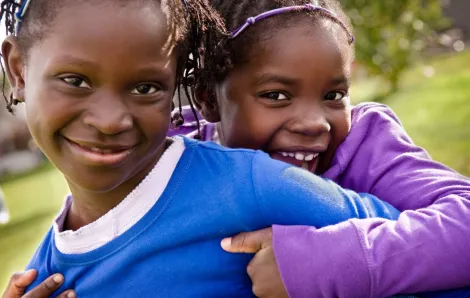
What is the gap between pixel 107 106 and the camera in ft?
6.71

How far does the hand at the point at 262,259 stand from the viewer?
7.20 ft

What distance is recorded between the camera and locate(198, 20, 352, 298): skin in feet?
8.46

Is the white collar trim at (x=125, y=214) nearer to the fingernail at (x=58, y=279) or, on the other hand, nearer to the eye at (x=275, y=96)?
the fingernail at (x=58, y=279)

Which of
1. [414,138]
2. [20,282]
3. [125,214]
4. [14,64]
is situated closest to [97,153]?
[125,214]

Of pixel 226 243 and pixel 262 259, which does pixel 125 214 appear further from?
pixel 262 259

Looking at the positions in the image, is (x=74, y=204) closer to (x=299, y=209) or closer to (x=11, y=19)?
(x=11, y=19)

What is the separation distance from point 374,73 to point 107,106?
11484mm

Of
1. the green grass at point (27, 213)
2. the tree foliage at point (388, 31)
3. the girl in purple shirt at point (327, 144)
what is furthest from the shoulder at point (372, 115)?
the tree foliage at point (388, 31)

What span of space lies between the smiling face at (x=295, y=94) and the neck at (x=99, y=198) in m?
0.41

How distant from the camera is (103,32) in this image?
2.01 metres

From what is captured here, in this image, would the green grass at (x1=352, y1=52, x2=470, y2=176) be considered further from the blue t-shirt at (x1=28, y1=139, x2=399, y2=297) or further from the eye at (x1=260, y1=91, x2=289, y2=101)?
the blue t-shirt at (x1=28, y1=139, x2=399, y2=297)

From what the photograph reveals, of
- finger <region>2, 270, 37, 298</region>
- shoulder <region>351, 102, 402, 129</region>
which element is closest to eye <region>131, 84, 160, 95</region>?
finger <region>2, 270, 37, 298</region>

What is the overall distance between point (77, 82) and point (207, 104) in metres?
0.93

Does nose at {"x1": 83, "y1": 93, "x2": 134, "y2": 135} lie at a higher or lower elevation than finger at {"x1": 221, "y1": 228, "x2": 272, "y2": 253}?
higher
